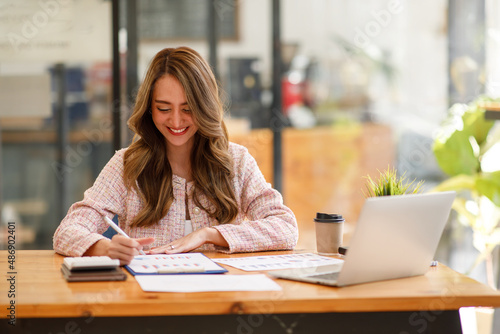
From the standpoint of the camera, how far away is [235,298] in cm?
156

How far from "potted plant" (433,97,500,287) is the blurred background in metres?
0.10

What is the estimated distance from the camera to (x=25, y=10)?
13.2 ft

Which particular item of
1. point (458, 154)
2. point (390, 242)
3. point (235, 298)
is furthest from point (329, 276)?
point (458, 154)

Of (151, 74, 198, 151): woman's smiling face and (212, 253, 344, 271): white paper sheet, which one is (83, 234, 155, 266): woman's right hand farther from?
(151, 74, 198, 151): woman's smiling face

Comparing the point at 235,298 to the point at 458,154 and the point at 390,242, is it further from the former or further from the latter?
the point at 458,154

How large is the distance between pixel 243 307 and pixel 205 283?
7.2 inches

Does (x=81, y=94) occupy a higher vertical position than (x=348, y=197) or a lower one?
higher

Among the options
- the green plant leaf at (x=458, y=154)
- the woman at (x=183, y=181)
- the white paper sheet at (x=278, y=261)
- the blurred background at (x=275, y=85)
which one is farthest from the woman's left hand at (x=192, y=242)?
the green plant leaf at (x=458, y=154)

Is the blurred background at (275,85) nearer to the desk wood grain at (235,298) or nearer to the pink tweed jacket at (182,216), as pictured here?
the pink tweed jacket at (182,216)

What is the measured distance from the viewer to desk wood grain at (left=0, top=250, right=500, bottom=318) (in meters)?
1.52

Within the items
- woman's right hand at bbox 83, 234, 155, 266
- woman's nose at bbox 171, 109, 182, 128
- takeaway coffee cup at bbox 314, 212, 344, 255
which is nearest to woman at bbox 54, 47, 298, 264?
woman's nose at bbox 171, 109, 182, 128

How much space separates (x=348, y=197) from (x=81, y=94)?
5.99 ft

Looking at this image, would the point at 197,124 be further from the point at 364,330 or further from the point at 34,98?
the point at 34,98

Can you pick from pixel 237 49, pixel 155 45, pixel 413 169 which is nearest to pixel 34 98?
pixel 155 45
